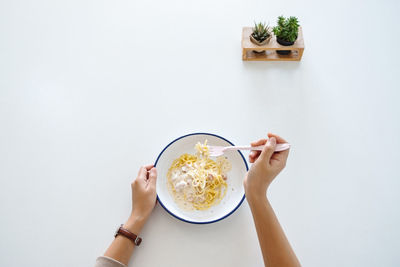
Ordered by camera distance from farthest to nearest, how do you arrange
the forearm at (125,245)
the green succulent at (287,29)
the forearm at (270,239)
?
the green succulent at (287,29) → the forearm at (125,245) → the forearm at (270,239)

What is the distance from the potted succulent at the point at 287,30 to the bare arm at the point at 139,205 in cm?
83

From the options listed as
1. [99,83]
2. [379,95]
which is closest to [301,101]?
[379,95]

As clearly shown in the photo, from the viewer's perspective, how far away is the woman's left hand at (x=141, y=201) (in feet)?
3.60

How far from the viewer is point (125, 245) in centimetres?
107

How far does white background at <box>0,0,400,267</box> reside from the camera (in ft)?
3.72

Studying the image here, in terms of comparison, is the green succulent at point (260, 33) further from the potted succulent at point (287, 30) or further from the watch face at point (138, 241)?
the watch face at point (138, 241)

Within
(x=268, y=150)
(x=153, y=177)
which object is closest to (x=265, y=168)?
(x=268, y=150)

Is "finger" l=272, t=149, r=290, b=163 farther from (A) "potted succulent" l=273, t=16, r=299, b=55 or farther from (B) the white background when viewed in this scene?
(A) "potted succulent" l=273, t=16, r=299, b=55

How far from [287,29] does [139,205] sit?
3.30ft

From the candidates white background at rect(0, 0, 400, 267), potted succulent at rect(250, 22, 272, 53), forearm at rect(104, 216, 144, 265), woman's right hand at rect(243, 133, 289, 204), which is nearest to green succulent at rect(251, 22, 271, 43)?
potted succulent at rect(250, 22, 272, 53)

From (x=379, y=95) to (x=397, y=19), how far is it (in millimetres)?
429

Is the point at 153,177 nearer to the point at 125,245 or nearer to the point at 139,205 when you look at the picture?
the point at 139,205

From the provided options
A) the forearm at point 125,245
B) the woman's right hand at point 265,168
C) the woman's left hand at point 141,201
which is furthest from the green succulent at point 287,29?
the forearm at point 125,245

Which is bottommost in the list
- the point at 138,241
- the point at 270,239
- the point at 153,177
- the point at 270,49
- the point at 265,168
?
the point at 138,241
